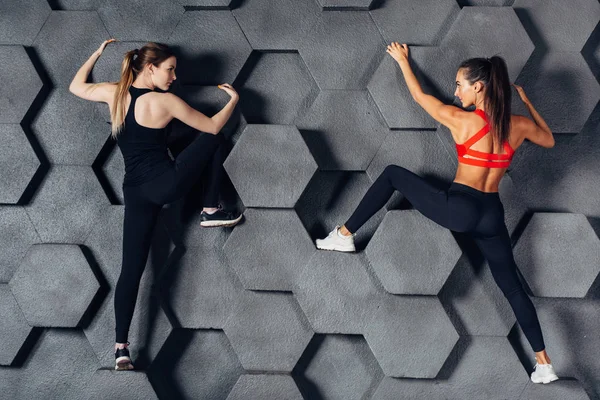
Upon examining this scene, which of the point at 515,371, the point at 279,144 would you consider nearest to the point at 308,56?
the point at 279,144

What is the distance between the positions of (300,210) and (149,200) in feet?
1.56

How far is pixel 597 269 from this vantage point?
1.71 m

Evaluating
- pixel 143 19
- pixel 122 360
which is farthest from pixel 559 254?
pixel 143 19

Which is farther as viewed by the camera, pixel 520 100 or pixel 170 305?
pixel 170 305

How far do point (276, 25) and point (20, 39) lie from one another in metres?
0.83

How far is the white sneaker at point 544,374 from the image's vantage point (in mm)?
1676

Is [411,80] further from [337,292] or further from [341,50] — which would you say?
[337,292]

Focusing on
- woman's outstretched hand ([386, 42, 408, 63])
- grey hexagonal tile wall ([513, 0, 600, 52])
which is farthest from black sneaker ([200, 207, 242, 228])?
grey hexagonal tile wall ([513, 0, 600, 52])

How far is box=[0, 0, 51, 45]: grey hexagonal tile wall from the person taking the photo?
1.84 metres

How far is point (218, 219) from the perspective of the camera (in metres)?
1.74

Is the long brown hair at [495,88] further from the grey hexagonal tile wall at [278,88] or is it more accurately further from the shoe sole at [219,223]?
the shoe sole at [219,223]

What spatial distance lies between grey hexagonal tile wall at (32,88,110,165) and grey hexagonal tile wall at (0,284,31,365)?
49cm

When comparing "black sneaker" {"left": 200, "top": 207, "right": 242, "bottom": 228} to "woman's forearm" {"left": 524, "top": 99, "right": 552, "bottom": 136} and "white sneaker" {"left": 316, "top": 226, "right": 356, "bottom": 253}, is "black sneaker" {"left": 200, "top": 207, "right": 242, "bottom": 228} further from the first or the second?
"woman's forearm" {"left": 524, "top": 99, "right": 552, "bottom": 136}

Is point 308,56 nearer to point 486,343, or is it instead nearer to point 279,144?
point 279,144
